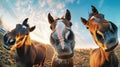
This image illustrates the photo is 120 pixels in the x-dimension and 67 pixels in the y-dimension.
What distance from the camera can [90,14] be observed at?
848 cm

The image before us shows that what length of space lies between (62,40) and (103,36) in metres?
0.98

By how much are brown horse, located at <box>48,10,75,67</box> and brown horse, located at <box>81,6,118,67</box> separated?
1.98ft

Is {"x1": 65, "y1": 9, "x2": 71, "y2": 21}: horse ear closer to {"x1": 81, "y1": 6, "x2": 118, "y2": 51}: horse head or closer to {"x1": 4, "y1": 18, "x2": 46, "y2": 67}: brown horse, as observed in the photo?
{"x1": 81, "y1": 6, "x2": 118, "y2": 51}: horse head

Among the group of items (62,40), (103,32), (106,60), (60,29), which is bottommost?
(106,60)

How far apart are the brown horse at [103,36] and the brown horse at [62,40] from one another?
60 centimetres

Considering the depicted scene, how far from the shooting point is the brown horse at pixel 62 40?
6704 millimetres

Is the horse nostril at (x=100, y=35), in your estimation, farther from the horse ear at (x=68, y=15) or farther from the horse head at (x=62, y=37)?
the horse ear at (x=68, y=15)

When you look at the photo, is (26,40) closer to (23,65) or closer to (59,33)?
(23,65)

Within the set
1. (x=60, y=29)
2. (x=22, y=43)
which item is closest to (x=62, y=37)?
(x=60, y=29)

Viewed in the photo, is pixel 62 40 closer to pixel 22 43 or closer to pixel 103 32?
pixel 103 32

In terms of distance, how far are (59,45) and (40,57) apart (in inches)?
233

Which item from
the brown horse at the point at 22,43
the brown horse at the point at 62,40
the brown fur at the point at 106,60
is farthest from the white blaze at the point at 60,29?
the brown horse at the point at 22,43

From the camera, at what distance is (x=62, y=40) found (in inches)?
271

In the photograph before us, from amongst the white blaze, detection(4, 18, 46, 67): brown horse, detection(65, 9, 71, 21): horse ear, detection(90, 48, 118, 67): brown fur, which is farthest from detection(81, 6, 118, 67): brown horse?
detection(4, 18, 46, 67): brown horse
